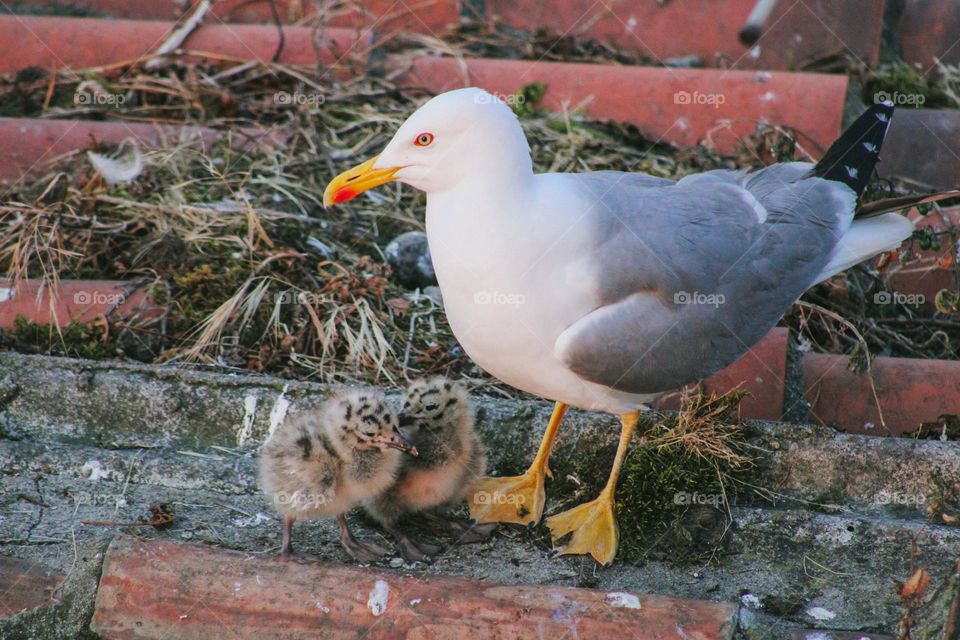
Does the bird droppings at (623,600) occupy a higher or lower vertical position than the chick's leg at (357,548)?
higher

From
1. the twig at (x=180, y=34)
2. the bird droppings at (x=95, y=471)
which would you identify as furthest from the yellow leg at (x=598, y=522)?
the twig at (x=180, y=34)

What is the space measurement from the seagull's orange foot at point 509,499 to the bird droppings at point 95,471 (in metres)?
1.11

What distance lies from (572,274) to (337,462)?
85 centimetres

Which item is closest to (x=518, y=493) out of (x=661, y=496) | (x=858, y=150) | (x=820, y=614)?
(x=661, y=496)

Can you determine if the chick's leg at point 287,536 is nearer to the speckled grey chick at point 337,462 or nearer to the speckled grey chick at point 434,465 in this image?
the speckled grey chick at point 337,462

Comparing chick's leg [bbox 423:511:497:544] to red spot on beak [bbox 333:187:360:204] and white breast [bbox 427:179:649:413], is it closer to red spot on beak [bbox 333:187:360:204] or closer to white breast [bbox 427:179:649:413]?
white breast [bbox 427:179:649:413]

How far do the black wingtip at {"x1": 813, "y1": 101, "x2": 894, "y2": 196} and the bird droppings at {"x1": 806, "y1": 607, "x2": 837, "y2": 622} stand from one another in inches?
65.2

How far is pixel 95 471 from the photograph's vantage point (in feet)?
10.3

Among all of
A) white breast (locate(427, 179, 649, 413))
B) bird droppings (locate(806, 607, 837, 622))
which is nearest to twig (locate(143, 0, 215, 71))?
white breast (locate(427, 179, 649, 413))

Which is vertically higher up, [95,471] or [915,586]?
[915,586]

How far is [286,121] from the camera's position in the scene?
5.23m

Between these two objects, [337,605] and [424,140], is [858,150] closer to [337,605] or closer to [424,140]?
[424,140]

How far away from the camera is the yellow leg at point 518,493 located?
314 cm

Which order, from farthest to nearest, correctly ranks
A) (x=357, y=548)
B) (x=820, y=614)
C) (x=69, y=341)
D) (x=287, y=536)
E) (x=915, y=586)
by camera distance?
(x=69, y=341)
(x=357, y=548)
(x=287, y=536)
(x=820, y=614)
(x=915, y=586)
